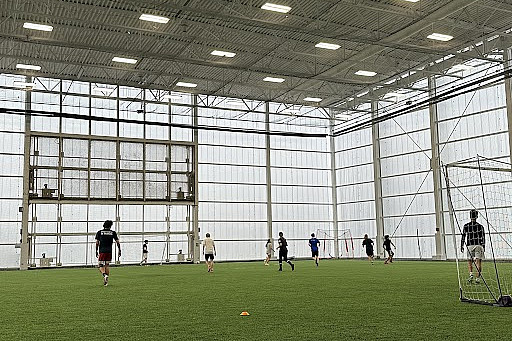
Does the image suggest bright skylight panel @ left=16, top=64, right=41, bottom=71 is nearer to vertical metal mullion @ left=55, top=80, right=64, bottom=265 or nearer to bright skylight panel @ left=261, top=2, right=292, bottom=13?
vertical metal mullion @ left=55, top=80, right=64, bottom=265

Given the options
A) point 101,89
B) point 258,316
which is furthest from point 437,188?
point 258,316

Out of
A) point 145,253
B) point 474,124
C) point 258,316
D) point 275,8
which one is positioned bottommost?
point 258,316

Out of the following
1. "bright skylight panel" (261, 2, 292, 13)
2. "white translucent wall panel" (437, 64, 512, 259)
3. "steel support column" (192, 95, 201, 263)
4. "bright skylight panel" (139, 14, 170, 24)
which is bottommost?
"steel support column" (192, 95, 201, 263)

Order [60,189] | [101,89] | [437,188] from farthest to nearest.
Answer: [101,89], [437,188], [60,189]

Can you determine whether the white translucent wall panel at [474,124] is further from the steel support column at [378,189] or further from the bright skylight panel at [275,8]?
the bright skylight panel at [275,8]

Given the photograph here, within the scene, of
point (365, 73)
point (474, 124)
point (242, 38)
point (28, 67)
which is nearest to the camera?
point (242, 38)

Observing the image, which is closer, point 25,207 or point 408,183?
point 25,207

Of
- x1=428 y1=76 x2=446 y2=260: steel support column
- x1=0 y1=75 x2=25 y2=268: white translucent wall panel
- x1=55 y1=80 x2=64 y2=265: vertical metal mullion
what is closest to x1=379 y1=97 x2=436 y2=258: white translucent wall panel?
x1=428 y1=76 x2=446 y2=260: steel support column

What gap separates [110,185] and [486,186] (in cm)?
2653

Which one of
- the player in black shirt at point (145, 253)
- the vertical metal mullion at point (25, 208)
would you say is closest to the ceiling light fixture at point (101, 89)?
the vertical metal mullion at point (25, 208)

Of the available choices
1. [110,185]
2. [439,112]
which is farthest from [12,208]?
[439,112]

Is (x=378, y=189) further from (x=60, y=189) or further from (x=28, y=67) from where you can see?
(x=28, y=67)

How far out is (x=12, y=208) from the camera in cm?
4119

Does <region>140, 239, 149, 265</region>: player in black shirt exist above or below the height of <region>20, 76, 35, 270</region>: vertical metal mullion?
below
